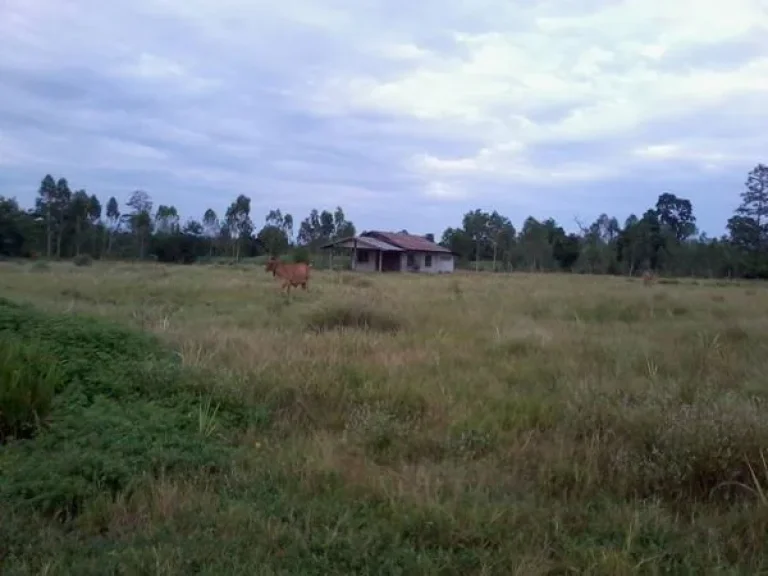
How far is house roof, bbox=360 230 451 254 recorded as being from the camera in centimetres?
5397

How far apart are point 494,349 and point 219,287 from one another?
1139 centimetres

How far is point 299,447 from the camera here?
4965 millimetres

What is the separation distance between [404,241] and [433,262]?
3765 mm

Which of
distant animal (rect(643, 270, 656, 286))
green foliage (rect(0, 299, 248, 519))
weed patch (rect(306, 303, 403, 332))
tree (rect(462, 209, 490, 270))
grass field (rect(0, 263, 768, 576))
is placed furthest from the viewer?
tree (rect(462, 209, 490, 270))

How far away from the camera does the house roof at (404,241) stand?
54.0 metres

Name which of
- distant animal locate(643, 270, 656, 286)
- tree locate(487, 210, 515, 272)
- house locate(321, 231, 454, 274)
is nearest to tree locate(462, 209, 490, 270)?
tree locate(487, 210, 515, 272)

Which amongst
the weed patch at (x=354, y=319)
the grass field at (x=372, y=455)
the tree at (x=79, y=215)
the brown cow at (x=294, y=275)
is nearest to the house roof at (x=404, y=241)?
the tree at (x=79, y=215)

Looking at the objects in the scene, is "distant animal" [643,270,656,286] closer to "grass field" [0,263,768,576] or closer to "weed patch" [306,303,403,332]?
"weed patch" [306,303,403,332]

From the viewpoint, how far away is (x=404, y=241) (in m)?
55.3

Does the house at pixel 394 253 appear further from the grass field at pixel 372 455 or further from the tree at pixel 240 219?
the grass field at pixel 372 455

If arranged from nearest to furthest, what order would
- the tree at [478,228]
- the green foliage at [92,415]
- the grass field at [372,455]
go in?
the grass field at [372,455]
the green foliage at [92,415]
the tree at [478,228]

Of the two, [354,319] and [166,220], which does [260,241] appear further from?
[354,319]

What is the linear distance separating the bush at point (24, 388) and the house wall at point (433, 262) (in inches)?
1899

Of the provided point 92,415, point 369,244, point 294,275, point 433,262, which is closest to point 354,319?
point 92,415
